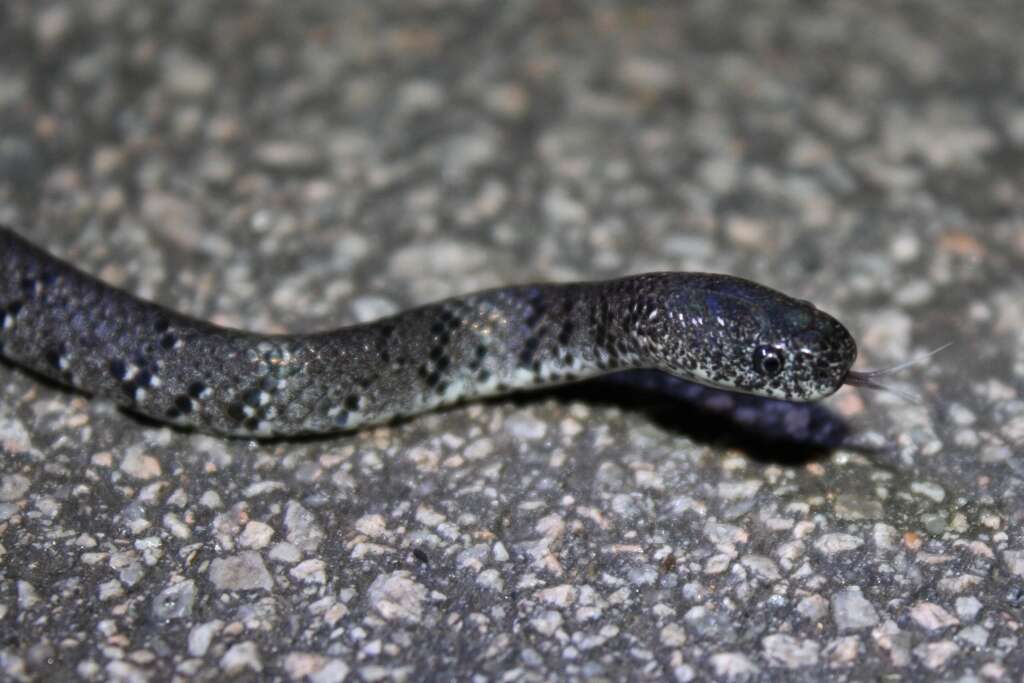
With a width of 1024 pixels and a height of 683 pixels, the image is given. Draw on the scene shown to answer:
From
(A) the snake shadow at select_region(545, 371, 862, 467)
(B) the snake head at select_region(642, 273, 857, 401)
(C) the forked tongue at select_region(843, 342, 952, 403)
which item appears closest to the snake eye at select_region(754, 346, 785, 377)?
(B) the snake head at select_region(642, 273, 857, 401)

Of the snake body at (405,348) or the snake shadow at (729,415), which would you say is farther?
the snake shadow at (729,415)

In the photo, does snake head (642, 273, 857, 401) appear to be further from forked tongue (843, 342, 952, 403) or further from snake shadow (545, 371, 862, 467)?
snake shadow (545, 371, 862, 467)

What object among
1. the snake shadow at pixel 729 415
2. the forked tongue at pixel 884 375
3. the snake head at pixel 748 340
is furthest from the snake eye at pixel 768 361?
the snake shadow at pixel 729 415

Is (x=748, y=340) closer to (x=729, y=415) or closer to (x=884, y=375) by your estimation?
(x=729, y=415)

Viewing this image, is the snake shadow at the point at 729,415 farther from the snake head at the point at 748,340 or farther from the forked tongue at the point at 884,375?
the snake head at the point at 748,340

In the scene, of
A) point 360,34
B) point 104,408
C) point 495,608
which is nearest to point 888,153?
point 360,34

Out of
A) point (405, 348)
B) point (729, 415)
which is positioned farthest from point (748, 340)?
point (405, 348)

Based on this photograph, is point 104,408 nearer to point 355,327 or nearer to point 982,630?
point 355,327
